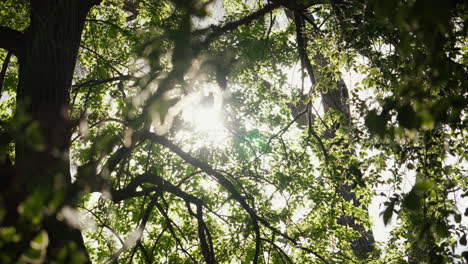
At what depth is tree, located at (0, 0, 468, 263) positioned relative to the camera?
5.26ft

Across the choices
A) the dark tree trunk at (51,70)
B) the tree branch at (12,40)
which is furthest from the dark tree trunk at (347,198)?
the tree branch at (12,40)

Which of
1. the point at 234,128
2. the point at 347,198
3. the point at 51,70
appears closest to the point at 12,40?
the point at 51,70

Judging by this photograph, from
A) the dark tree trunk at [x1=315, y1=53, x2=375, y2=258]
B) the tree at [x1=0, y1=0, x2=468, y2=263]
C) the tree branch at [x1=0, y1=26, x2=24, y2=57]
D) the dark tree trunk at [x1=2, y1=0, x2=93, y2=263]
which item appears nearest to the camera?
the tree at [x1=0, y1=0, x2=468, y2=263]

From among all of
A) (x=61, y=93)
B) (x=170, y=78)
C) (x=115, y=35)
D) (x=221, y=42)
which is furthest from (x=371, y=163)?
(x=115, y=35)

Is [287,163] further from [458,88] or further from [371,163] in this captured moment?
[458,88]

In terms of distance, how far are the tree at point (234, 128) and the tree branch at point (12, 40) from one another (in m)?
0.02

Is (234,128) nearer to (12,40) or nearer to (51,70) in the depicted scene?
(51,70)

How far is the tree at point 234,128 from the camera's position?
5.26 ft

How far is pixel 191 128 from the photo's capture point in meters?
7.56

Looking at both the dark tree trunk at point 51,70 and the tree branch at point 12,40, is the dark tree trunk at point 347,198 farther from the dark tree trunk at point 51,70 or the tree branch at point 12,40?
the tree branch at point 12,40

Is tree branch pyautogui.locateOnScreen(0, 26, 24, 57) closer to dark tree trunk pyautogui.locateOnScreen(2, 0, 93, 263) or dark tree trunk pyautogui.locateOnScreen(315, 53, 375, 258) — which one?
dark tree trunk pyautogui.locateOnScreen(2, 0, 93, 263)

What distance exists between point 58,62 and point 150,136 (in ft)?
6.91

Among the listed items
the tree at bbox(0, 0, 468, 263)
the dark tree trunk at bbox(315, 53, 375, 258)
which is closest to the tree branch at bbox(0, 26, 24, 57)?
the tree at bbox(0, 0, 468, 263)

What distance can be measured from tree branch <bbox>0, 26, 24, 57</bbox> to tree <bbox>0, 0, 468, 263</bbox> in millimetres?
20
